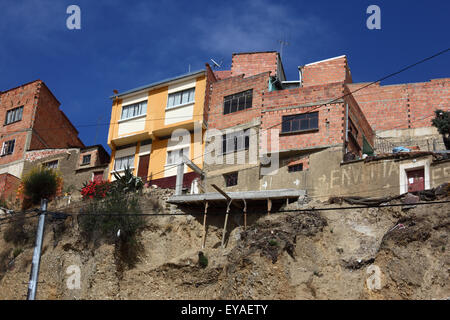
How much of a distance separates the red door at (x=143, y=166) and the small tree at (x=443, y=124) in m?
17.4

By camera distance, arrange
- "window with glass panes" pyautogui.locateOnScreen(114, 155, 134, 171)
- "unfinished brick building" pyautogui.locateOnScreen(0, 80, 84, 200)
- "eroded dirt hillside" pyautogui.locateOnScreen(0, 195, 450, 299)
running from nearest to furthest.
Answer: "eroded dirt hillside" pyautogui.locateOnScreen(0, 195, 450, 299)
"window with glass panes" pyautogui.locateOnScreen(114, 155, 134, 171)
"unfinished brick building" pyautogui.locateOnScreen(0, 80, 84, 200)

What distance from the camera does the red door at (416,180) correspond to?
88.2 feet

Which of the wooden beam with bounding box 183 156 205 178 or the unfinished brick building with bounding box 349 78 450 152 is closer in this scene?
the wooden beam with bounding box 183 156 205 178

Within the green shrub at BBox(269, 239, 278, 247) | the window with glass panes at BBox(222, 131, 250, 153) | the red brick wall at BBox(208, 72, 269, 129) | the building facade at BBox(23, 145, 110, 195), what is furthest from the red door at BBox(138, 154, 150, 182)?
the green shrub at BBox(269, 239, 278, 247)

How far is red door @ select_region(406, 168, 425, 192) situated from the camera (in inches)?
1058

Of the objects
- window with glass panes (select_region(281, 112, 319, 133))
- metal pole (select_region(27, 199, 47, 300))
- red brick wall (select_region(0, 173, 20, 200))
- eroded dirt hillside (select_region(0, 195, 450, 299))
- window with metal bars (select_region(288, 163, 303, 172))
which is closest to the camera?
metal pole (select_region(27, 199, 47, 300))

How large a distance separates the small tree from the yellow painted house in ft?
45.3

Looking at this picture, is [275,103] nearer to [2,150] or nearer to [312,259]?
[312,259]

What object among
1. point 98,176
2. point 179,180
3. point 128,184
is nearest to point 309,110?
point 179,180

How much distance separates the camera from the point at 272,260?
80.7 feet

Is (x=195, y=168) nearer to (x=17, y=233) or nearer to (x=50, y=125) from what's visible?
(x=17, y=233)

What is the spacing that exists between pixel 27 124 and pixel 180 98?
12870 mm

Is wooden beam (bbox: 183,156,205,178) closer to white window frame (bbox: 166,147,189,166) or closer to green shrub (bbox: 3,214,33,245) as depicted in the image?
white window frame (bbox: 166,147,189,166)
